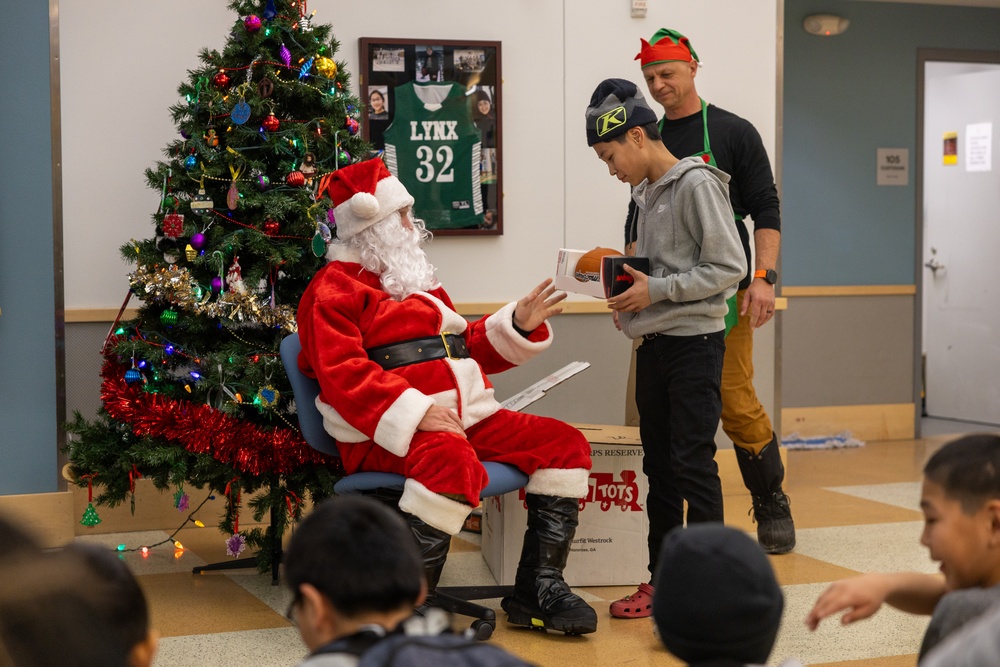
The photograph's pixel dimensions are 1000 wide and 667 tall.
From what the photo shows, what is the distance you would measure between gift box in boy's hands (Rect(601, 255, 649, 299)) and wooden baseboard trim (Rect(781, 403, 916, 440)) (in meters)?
3.70

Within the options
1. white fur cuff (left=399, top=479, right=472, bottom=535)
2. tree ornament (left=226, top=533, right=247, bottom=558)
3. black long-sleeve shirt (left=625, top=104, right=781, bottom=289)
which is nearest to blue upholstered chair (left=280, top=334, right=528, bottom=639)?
white fur cuff (left=399, top=479, right=472, bottom=535)

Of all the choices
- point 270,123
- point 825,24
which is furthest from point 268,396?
point 825,24

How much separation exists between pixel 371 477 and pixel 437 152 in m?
1.84

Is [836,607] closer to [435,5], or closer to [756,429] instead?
[756,429]

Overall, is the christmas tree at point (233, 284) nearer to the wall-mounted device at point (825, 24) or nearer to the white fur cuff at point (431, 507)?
the white fur cuff at point (431, 507)

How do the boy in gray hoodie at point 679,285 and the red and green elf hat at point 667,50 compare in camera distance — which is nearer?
the boy in gray hoodie at point 679,285

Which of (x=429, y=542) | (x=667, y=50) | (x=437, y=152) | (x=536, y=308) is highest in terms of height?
(x=667, y=50)

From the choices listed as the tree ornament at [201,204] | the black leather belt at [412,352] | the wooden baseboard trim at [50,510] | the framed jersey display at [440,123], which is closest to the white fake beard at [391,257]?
the black leather belt at [412,352]

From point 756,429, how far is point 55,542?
2.42 meters

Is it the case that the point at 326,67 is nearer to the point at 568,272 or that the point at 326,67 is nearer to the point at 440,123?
the point at 440,123

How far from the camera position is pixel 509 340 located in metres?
3.11

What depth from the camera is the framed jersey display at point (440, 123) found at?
419cm

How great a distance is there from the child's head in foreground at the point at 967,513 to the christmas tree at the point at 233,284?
2.07 meters

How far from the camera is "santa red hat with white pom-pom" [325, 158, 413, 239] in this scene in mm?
2986
